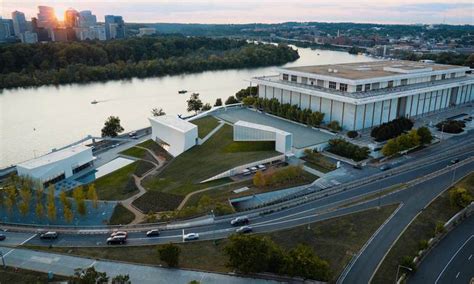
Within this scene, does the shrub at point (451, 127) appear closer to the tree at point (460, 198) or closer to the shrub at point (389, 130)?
the shrub at point (389, 130)

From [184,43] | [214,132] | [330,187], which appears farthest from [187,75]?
[330,187]

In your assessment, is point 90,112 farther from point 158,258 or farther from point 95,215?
point 158,258

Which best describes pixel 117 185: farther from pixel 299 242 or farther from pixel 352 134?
pixel 352 134

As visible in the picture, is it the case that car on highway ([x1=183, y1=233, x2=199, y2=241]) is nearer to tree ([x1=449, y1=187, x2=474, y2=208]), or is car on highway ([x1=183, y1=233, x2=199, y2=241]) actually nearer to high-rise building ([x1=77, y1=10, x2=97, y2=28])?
tree ([x1=449, y1=187, x2=474, y2=208])

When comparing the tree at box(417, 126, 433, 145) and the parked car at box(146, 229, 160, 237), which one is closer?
the parked car at box(146, 229, 160, 237)

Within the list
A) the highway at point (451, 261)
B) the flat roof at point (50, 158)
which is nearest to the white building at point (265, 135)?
the flat roof at point (50, 158)

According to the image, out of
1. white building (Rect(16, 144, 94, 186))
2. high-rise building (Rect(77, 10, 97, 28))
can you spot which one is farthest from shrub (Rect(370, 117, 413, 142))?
high-rise building (Rect(77, 10, 97, 28))
